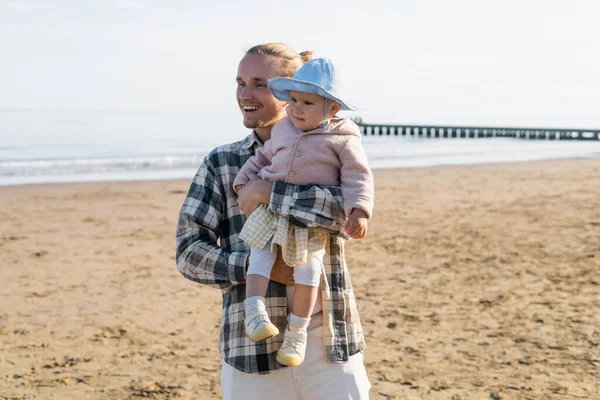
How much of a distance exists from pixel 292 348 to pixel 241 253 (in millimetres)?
438

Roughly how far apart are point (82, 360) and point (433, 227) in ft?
23.2

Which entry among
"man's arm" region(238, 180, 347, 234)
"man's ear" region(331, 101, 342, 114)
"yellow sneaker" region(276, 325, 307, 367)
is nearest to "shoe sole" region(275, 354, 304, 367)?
"yellow sneaker" region(276, 325, 307, 367)

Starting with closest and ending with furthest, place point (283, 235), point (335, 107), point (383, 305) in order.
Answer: point (283, 235)
point (335, 107)
point (383, 305)

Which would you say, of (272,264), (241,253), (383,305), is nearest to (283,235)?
(272,264)

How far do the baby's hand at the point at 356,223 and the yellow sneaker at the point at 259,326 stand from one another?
41cm

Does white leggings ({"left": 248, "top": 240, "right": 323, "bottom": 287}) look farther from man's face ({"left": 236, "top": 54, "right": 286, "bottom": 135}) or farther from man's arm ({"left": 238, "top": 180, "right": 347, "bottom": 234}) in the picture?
man's face ({"left": 236, "top": 54, "right": 286, "bottom": 135})

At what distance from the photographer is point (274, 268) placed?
2.52 m

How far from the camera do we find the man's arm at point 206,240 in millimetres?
2596

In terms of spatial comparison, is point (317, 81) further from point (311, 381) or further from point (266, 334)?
point (311, 381)

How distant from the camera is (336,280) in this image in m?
2.59

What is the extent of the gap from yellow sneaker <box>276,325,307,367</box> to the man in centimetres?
11

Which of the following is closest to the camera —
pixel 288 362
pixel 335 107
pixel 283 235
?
pixel 288 362

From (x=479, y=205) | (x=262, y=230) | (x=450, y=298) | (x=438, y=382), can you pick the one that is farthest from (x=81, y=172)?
(x=262, y=230)

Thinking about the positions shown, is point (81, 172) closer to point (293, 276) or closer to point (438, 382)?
point (438, 382)
